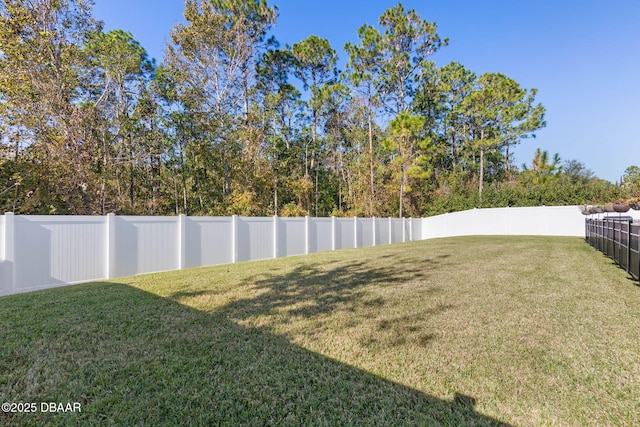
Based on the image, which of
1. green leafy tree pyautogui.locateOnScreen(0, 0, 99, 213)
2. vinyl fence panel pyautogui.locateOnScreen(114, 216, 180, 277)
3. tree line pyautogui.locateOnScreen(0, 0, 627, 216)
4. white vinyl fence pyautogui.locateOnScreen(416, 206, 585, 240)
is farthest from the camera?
white vinyl fence pyautogui.locateOnScreen(416, 206, 585, 240)

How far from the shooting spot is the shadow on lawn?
1818mm

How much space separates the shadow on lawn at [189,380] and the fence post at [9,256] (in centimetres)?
203

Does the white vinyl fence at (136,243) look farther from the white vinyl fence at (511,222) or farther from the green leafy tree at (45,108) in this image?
the white vinyl fence at (511,222)

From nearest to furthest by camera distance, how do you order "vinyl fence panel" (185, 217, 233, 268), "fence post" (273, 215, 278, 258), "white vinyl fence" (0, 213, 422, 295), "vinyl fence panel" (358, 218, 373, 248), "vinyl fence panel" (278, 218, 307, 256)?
"white vinyl fence" (0, 213, 422, 295), "vinyl fence panel" (185, 217, 233, 268), "fence post" (273, 215, 278, 258), "vinyl fence panel" (278, 218, 307, 256), "vinyl fence panel" (358, 218, 373, 248)

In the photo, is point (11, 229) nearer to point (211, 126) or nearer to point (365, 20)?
point (211, 126)

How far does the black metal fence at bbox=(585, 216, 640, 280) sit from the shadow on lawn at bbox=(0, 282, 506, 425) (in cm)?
590

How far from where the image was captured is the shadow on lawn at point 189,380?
182cm

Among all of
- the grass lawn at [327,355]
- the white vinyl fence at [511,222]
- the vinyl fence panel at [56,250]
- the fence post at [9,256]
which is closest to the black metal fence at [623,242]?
the grass lawn at [327,355]

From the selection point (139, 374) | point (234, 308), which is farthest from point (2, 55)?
point (139, 374)

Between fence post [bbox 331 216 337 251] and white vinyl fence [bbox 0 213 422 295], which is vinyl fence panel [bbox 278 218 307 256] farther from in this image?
fence post [bbox 331 216 337 251]

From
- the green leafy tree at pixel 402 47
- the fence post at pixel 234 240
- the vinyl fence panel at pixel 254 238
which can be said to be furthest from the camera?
the green leafy tree at pixel 402 47

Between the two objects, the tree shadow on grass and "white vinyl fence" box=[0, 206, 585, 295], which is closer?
the tree shadow on grass

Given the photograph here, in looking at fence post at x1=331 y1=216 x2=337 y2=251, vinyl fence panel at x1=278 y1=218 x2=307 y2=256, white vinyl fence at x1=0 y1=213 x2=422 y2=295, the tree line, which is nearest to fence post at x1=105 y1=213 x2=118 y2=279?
white vinyl fence at x1=0 y1=213 x2=422 y2=295

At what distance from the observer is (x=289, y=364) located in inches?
97.1
